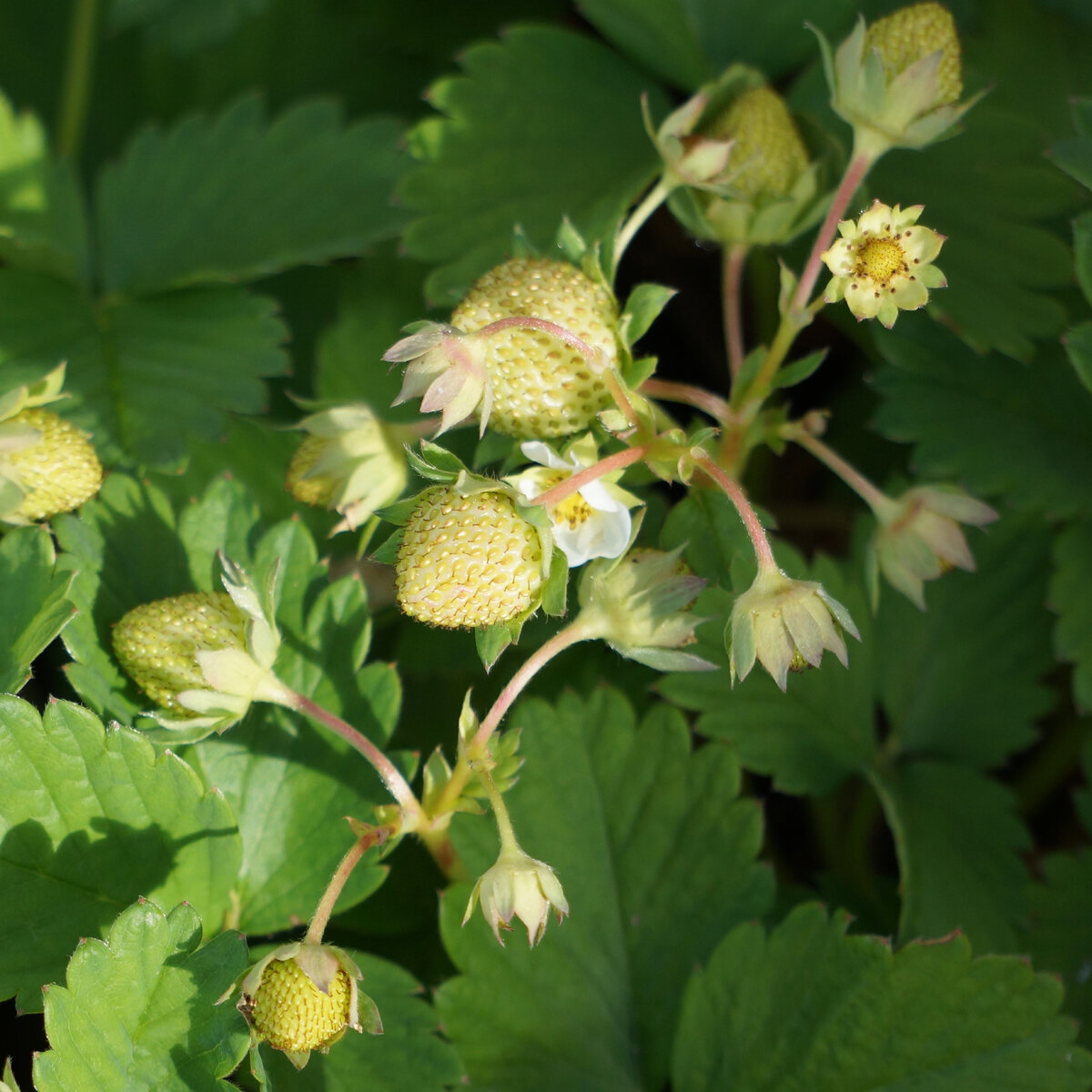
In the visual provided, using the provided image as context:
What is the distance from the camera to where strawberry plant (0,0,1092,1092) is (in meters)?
1.25

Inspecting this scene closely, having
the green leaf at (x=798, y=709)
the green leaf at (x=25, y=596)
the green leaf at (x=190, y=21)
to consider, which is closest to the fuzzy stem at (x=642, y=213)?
the green leaf at (x=798, y=709)

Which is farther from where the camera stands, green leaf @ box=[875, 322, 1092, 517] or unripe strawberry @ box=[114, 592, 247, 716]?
green leaf @ box=[875, 322, 1092, 517]


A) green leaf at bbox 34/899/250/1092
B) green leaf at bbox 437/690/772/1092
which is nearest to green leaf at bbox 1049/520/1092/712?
green leaf at bbox 437/690/772/1092

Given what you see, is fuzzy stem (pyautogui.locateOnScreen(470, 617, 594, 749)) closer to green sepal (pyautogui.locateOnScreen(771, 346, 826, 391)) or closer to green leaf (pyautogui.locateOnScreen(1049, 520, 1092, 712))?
green sepal (pyautogui.locateOnScreen(771, 346, 826, 391))

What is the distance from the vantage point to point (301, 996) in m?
1.14

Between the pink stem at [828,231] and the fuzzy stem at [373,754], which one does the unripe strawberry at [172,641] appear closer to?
the fuzzy stem at [373,754]

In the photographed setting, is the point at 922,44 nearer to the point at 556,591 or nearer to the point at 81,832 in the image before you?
the point at 556,591

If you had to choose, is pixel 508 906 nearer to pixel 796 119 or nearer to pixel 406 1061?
pixel 406 1061

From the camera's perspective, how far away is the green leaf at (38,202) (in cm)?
199

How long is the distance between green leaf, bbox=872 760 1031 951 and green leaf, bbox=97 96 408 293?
1.41 m

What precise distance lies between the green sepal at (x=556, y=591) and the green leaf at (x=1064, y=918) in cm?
112

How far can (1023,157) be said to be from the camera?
1.91 meters

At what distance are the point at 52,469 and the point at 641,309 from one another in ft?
2.52

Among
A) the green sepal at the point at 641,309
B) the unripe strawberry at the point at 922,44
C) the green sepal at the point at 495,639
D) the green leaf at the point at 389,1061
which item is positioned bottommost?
the green leaf at the point at 389,1061
